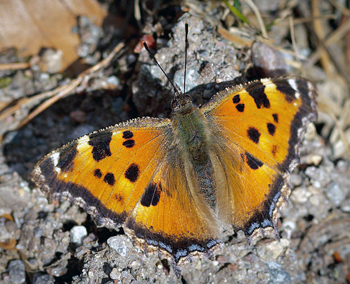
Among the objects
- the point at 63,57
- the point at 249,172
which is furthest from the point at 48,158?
the point at 63,57

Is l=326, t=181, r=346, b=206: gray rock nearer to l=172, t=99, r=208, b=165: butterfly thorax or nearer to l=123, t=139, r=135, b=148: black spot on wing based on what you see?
l=172, t=99, r=208, b=165: butterfly thorax

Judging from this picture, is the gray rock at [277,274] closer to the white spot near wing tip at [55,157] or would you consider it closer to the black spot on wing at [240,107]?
the black spot on wing at [240,107]

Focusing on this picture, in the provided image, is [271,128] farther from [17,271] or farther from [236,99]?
[17,271]

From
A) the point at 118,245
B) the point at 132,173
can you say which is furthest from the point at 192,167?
the point at 118,245

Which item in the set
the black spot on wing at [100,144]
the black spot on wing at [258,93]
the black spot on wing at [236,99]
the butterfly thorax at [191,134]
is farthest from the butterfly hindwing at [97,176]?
the black spot on wing at [258,93]

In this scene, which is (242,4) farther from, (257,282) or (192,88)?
(257,282)

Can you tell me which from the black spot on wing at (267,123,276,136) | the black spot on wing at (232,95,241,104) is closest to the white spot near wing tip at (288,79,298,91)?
the black spot on wing at (267,123,276,136)
